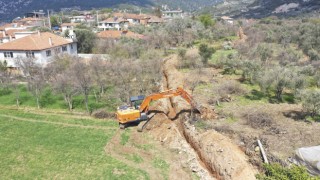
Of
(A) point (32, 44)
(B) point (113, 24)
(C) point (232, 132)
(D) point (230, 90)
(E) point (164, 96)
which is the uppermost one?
(B) point (113, 24)

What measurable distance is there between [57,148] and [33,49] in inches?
1118

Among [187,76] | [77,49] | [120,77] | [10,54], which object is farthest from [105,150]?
[77,49]

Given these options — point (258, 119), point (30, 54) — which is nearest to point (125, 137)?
point (258, 119)

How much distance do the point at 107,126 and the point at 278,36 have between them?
4568 cm

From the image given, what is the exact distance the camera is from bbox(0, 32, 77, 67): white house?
47.3 metres

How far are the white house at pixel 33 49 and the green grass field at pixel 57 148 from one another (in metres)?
17.3

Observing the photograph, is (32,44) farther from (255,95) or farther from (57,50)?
(255,95)

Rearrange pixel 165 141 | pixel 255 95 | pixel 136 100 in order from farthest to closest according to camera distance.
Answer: pixel 255 95 → pixel 136 100 → pixel 165 141

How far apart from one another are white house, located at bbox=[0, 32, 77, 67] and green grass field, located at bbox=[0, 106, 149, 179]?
17.3 meters

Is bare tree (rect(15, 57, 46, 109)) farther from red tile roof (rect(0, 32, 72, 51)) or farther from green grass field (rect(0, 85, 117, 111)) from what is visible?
red tile roof (rect(0, 32, 72, 51))

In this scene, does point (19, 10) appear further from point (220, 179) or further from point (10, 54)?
point (220, 179)

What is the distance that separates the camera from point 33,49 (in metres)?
47.0

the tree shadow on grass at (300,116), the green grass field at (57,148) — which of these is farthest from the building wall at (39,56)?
the tree shadow on grass at (300,116)

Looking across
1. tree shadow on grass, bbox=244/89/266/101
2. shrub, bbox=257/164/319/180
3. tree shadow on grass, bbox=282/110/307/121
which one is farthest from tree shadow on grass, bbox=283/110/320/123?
shrub, bbox=257/164/319/180
